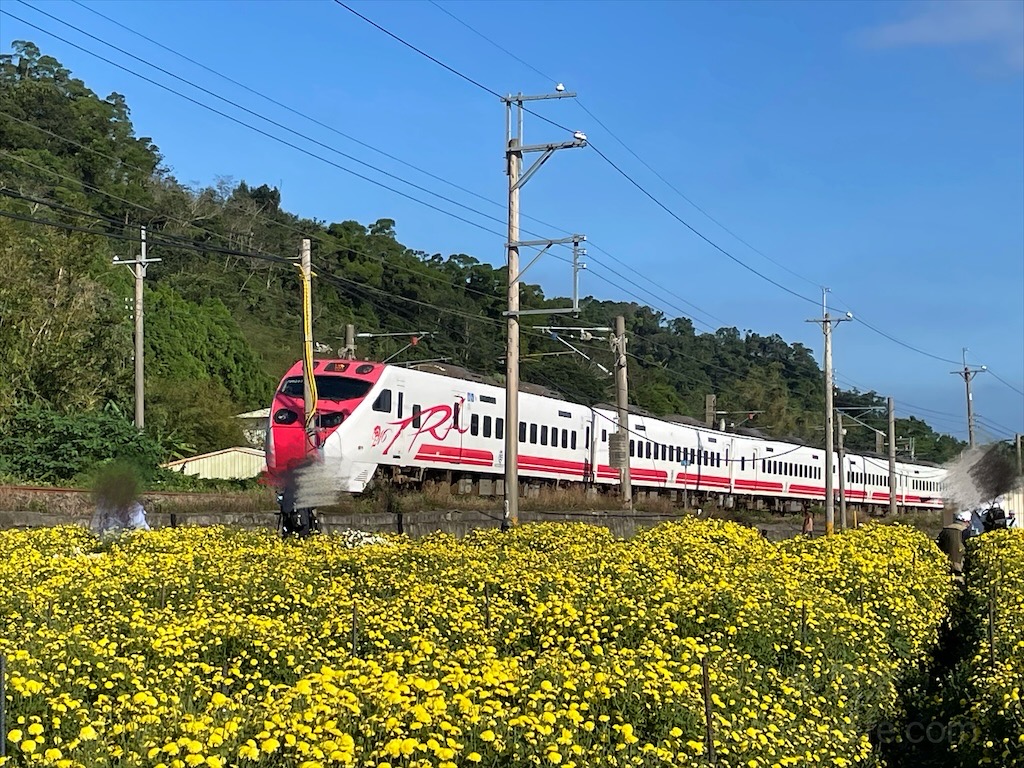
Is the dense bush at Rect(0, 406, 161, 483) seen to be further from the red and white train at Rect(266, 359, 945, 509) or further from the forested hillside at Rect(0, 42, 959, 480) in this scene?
the red and white train at Rect(266, 359, 945, 509)

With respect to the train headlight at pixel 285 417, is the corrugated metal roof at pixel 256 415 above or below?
above

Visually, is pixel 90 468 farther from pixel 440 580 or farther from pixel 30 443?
pixel 440 580

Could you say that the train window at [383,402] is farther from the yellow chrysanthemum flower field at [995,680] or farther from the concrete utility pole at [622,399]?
the yellow chrysanthemum flower field at [995,680]

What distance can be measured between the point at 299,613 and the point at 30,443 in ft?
73.0

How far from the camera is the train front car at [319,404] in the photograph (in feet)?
80.2

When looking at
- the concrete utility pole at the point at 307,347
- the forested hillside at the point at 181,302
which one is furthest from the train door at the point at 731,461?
the concrete utility pole at the point at 307,347

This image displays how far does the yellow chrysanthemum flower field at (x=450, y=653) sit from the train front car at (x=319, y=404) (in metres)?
9.70

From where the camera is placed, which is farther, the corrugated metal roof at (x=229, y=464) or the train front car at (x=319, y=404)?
the corrugated metal roof at (x=229, y=464)

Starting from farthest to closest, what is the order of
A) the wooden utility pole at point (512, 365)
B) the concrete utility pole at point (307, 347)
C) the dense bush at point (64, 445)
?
the dense bush at point (64, 445) → the concrete utility pole at point (307, 347) → the wooden utility pole at point (512, 365)

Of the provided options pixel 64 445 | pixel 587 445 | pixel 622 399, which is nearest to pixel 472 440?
pixel 622 399

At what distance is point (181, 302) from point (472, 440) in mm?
23053

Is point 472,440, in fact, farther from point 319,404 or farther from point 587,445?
point 587,445

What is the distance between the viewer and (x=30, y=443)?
96.6 ft

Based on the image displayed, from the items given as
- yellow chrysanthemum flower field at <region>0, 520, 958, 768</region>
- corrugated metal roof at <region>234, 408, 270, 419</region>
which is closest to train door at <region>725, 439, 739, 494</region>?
corrugated metal roof at <region>234, 408, 270, 419</region>
